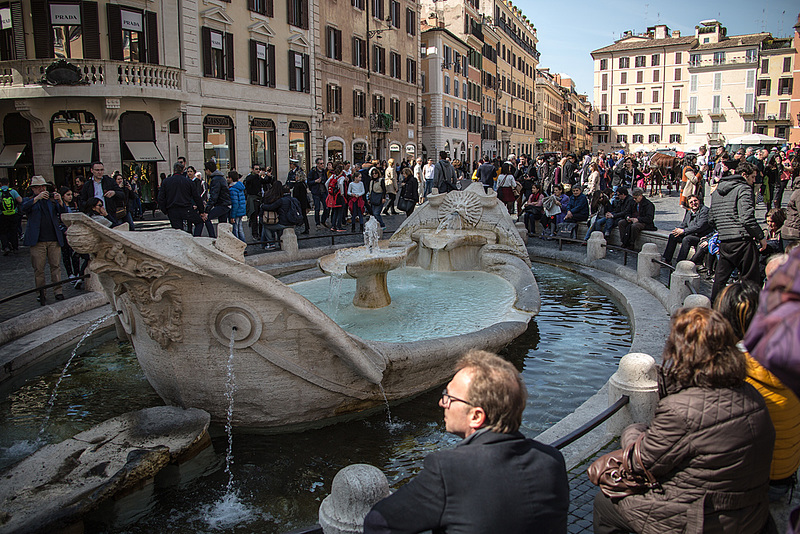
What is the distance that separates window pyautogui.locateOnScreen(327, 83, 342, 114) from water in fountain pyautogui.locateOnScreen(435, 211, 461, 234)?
22.6 metres

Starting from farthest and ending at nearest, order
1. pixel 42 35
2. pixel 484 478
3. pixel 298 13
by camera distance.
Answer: pixel 298 13
pixel 42 35
pixel 484 478

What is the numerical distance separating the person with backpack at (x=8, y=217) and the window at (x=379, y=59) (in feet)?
83.9

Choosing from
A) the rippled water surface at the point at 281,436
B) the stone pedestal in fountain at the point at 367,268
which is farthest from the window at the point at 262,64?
the rippled water surface at the point at 281,436

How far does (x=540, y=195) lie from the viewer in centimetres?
1463

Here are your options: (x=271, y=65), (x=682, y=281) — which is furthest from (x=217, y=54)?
(x=682, y=281)

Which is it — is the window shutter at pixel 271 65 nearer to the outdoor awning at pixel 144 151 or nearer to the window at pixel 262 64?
the window at pixel 262 64

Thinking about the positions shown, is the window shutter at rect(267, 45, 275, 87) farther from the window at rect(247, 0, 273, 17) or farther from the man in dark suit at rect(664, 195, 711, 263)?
the man in dark suit at rect(664, 195, 711, 263)

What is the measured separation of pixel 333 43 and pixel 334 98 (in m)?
2.71

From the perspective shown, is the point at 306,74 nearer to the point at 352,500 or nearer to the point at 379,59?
the point at 379,59

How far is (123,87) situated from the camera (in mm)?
19641

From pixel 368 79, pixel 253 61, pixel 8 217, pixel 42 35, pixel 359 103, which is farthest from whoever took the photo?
pixel 368 79

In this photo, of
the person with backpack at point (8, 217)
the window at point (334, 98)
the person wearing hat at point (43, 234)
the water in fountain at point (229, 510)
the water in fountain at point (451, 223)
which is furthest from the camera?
the window at point (334, 98)

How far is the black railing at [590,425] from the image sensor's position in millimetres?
3039

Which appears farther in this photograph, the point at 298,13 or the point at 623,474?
the point at 298,13
